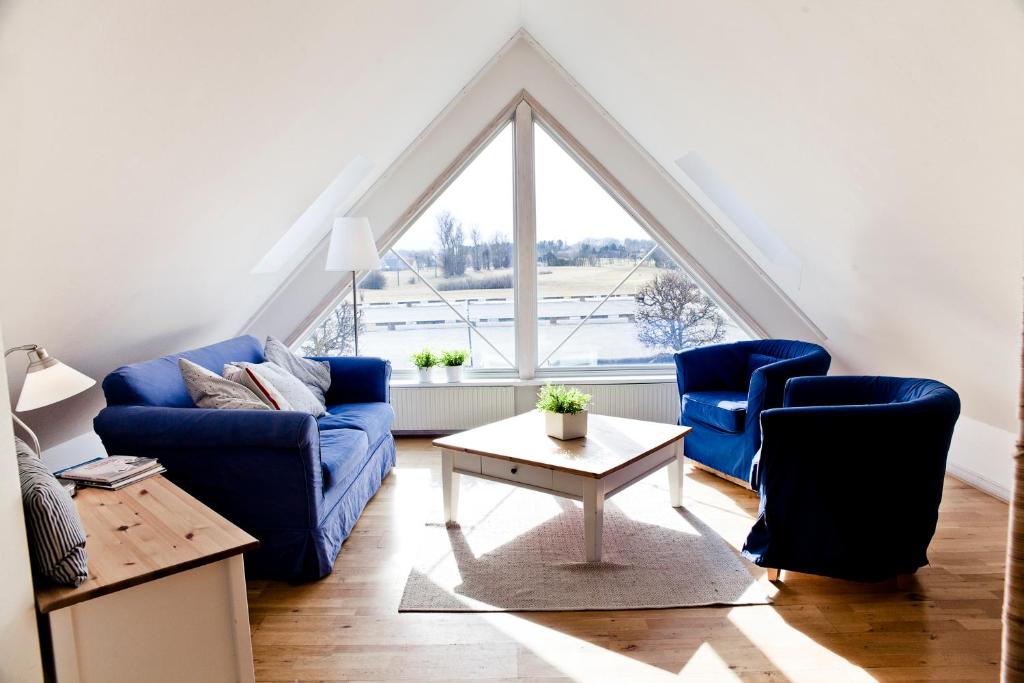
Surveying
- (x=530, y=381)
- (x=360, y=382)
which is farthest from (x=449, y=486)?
(x=530, y=381)

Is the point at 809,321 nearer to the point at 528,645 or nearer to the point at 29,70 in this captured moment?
the point at 528,645

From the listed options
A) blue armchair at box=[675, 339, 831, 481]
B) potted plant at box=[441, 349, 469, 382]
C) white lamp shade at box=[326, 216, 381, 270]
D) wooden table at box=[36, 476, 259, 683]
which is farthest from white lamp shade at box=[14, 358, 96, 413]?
blue armchair at box=[675, 339, 831, 481]

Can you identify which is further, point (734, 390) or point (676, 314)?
point (676, 314)

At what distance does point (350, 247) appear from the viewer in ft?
15.0

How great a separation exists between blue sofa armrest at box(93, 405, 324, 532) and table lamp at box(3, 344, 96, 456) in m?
0.56

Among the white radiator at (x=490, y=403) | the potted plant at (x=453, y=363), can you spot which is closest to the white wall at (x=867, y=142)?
the white radiator at (x=490, y=403)

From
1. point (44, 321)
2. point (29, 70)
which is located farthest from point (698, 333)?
point (29, 70)

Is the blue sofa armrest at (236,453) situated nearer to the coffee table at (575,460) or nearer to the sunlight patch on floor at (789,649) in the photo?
the coffee table at (575,460)

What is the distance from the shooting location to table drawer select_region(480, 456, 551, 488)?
3256mm

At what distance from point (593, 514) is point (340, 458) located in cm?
117

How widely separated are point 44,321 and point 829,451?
302 centimetres

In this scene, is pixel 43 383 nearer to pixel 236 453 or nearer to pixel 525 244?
pixel 236 453

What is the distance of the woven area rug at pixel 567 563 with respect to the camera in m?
2.87

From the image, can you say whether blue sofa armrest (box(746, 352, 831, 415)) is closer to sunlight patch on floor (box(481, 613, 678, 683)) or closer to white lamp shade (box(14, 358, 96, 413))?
sunlight patch on floor (box(481, 613, 678, 683))
